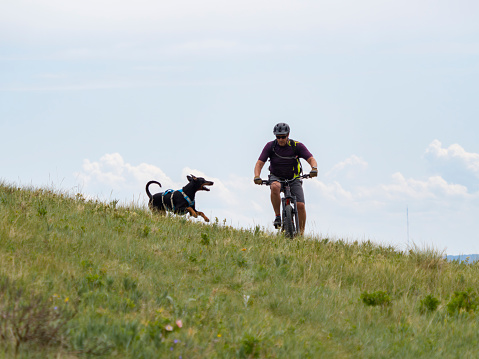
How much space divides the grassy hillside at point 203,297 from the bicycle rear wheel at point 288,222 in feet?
3.69

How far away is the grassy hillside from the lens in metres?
4.40

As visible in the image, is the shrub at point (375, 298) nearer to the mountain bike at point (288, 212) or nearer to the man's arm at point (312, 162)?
the mountain bike at point (288, 212)

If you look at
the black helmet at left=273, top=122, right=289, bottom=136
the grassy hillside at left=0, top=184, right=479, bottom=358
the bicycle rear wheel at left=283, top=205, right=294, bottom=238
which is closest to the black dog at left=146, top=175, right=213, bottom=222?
the bicycle rear wheel at left=283, top=205, right=294, bottom=238

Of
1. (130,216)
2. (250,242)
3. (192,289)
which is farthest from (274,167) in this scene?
(192,289)

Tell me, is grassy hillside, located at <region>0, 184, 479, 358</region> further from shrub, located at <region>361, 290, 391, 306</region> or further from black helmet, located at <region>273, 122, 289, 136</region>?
black helmet, located at <region>273, 122, 289, 136</region>

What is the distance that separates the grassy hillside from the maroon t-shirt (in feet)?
6.92

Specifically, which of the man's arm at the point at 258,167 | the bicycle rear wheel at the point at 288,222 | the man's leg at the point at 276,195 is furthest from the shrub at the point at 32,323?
the man's arm at the point at 258,167

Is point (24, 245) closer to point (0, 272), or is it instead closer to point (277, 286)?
point (0, 272)

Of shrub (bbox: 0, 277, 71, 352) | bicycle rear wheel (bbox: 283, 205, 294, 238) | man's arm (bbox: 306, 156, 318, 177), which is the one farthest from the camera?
man's arm (bbox: 306, 156, 318, 177)

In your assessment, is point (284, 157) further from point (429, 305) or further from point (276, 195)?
point (429, 305)

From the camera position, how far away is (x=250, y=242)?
31.4ft

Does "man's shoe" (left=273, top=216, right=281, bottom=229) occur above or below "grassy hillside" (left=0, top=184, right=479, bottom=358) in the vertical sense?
above

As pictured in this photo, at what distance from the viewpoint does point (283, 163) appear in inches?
457

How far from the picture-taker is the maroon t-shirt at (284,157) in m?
11.6
